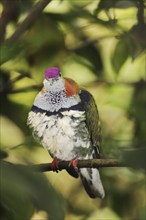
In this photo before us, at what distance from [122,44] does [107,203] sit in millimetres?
681

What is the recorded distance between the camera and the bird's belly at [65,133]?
1767 mm

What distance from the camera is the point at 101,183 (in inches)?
89.5

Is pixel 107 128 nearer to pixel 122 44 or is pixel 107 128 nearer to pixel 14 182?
pixel 122 44

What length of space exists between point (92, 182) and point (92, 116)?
0.57 m

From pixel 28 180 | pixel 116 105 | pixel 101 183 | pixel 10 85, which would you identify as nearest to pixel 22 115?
pixel 10 85

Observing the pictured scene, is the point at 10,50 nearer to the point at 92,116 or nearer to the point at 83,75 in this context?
the point at 92,116

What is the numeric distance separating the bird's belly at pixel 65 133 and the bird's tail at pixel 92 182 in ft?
1.12

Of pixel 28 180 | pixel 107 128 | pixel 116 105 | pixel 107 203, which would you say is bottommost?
pixel 107 203

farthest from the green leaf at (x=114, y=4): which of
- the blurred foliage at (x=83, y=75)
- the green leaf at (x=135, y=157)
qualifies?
the green leaf at (x=135, y=157)

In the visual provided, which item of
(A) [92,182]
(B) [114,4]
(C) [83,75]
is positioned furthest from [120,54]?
(A) [92,182]

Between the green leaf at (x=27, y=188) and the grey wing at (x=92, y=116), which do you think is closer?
the green leaf at (x=27, y=188)

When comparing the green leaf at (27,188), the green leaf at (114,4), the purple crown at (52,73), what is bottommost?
the purple crown at (52,73)

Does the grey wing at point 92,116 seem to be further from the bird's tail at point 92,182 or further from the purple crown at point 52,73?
the bird's tail at point 92,182

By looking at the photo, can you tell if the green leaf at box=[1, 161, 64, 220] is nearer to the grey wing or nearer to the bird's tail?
the grey wing
